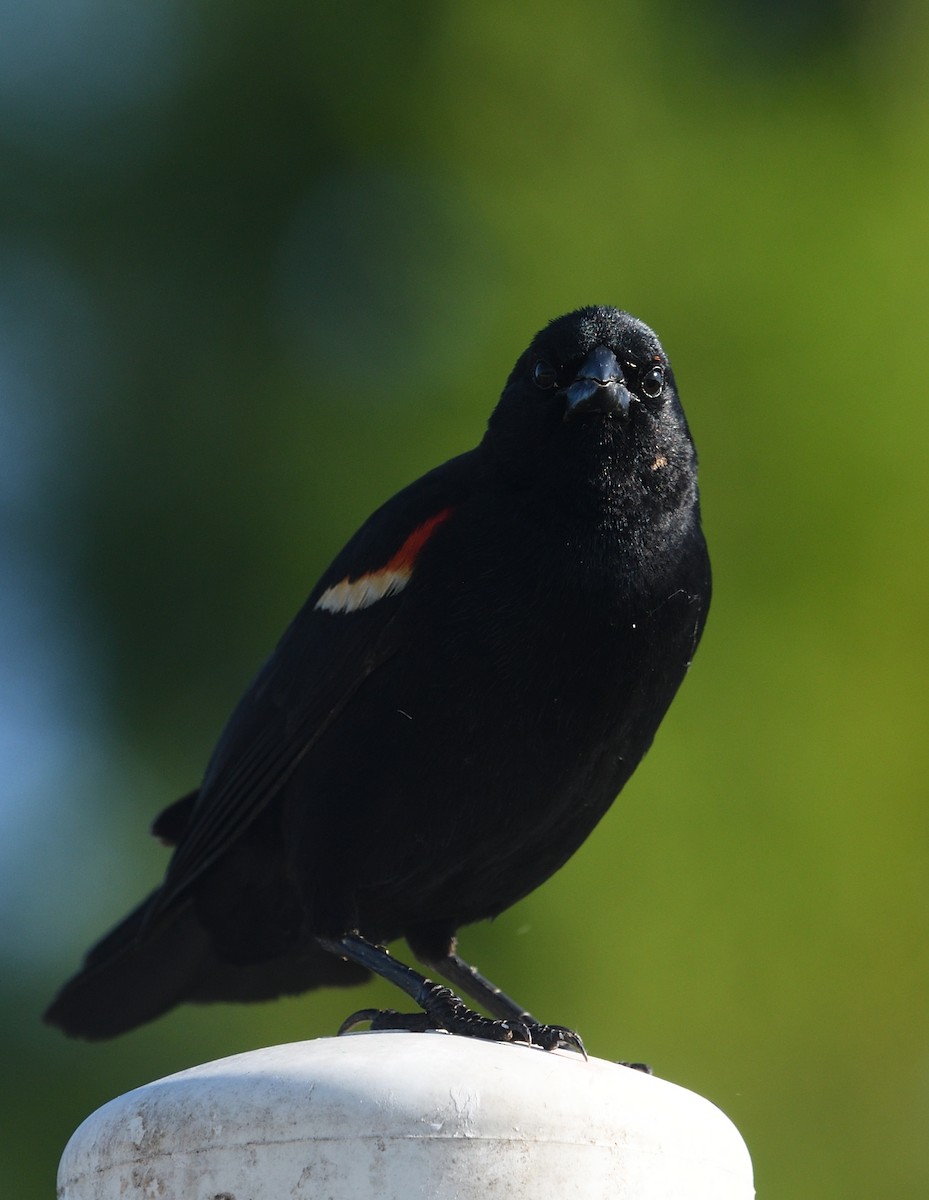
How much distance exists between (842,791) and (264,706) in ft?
12.2

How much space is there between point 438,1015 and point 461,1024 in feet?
0.26

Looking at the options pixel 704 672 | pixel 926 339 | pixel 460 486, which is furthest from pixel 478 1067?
pixel 926 339

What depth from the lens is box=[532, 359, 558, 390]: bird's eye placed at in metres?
3.94

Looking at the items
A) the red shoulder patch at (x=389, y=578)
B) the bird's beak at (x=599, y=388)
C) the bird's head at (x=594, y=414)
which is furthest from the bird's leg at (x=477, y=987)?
the bird's beak at (x=599, y=388)

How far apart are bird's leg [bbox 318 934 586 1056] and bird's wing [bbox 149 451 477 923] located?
0.47 metres

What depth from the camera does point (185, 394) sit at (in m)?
8.37

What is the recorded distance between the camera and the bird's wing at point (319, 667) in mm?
3852

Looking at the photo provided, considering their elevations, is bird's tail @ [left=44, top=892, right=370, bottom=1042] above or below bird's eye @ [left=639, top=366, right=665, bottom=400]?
below

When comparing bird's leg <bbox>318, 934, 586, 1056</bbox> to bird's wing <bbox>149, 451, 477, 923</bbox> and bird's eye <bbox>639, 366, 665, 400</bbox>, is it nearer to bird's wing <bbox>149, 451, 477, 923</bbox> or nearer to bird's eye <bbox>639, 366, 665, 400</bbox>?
bird's wing <bbox>149, 451, 477, 923</bbox>

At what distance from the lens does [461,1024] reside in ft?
10.7

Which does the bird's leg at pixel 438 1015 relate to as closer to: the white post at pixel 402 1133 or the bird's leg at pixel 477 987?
the bird's leg at pixel 477 987

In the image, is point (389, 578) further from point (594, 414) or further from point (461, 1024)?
point (461, 1024)

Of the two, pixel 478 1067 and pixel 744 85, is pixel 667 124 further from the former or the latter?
pixel 478 1067

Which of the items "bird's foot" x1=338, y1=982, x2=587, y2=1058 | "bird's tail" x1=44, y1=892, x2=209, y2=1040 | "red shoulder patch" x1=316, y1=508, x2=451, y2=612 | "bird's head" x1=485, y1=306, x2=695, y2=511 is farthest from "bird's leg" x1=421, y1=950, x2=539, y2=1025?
"bird's head" x1=485, y1=306, x2=695, y2=511
